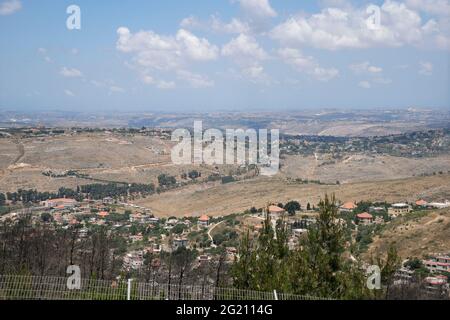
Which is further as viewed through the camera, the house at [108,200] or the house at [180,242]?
the house at [108,200]

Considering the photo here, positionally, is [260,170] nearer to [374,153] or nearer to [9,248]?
[374,153]

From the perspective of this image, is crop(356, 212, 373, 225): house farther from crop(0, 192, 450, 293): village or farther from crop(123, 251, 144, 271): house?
crop(123, 251, 144, 271): house

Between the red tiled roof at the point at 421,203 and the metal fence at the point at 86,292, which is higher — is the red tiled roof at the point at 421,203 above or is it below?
below

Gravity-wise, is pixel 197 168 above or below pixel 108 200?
above

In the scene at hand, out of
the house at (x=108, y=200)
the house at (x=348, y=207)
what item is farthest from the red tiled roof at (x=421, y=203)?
the house at (x=108, y=200)

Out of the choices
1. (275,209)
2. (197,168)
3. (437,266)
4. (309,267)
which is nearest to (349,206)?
(275,209)

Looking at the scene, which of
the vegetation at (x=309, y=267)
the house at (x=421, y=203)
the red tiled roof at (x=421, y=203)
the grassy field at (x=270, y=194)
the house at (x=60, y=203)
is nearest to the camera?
the vegetation at (x=309, y=267)

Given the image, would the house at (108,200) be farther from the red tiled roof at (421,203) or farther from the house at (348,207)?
the red tiled roof at (421,203)

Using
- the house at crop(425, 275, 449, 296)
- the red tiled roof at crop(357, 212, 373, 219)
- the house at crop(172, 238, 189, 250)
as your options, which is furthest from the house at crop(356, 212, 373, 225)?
the house at crop(425, 275, 449, 296)

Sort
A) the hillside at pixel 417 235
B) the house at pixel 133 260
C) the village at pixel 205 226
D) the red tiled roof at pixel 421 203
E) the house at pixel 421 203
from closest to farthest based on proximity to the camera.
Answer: the house at pixel 133 260
the village at pixel 205 226
the hillside at pixel 417 235
the house at pixel 421 203
the red tiled roof at pixel 421 203

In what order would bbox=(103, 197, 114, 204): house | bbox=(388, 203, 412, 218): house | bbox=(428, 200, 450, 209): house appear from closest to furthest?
bbox=(388, 203, 412, 218): house
bbox=(428, 200, 450, 209): house
bbox=(103, 197, 114, 204): house

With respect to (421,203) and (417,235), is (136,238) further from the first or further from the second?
(421,203)
